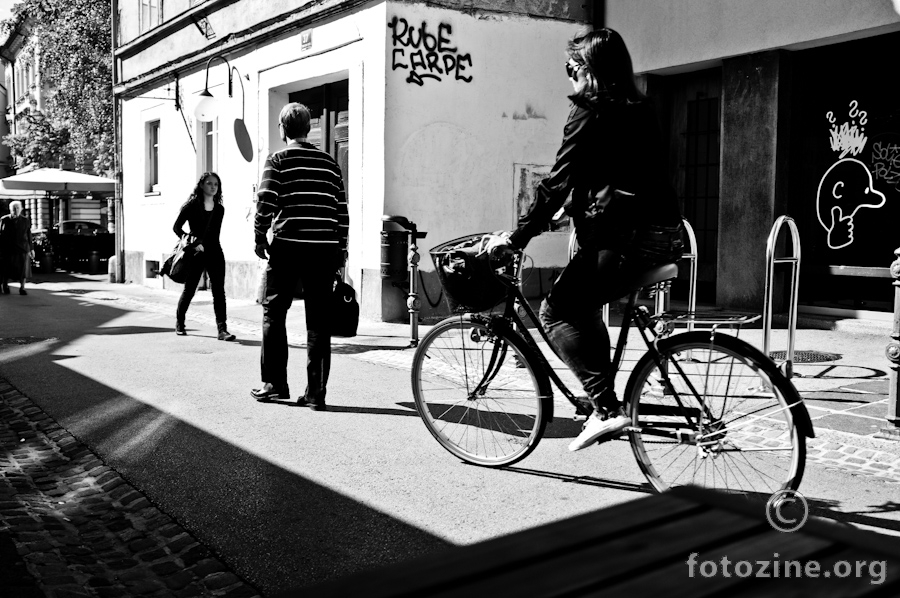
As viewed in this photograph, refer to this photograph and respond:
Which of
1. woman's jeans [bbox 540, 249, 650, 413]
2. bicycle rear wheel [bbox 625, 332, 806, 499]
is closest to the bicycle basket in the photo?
woman's jeans [bbox 540, 249, 650, 413]

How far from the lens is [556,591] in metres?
1.37

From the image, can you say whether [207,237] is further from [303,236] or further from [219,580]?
[219,580]

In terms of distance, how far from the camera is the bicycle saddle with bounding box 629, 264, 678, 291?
4.05 metres

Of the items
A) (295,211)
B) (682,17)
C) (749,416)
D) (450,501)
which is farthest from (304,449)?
(682,17)

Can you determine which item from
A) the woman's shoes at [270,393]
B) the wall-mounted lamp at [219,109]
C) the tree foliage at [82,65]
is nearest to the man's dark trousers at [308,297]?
the woman's shoes at [270,393]

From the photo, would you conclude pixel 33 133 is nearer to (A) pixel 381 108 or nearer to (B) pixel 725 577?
(A) pixel 381 108

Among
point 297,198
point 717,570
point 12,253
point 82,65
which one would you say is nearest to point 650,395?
point 717,570

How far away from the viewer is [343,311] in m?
6.55

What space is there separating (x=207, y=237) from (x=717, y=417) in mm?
7638

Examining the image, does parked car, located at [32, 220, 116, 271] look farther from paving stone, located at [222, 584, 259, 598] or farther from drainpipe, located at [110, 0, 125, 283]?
paving stone, located at [222, 584, 259, 598]

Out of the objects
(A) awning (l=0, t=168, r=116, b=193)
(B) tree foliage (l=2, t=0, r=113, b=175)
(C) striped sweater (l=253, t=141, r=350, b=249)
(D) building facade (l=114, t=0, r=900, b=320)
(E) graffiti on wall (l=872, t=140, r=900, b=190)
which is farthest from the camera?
(B) tree foliage (l=2, t=0, r=113, b=175)

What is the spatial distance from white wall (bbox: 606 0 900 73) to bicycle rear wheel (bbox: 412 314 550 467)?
711 centimetres

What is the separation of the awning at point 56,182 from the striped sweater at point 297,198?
19.4 m

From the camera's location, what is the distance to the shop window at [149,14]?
781 inches
